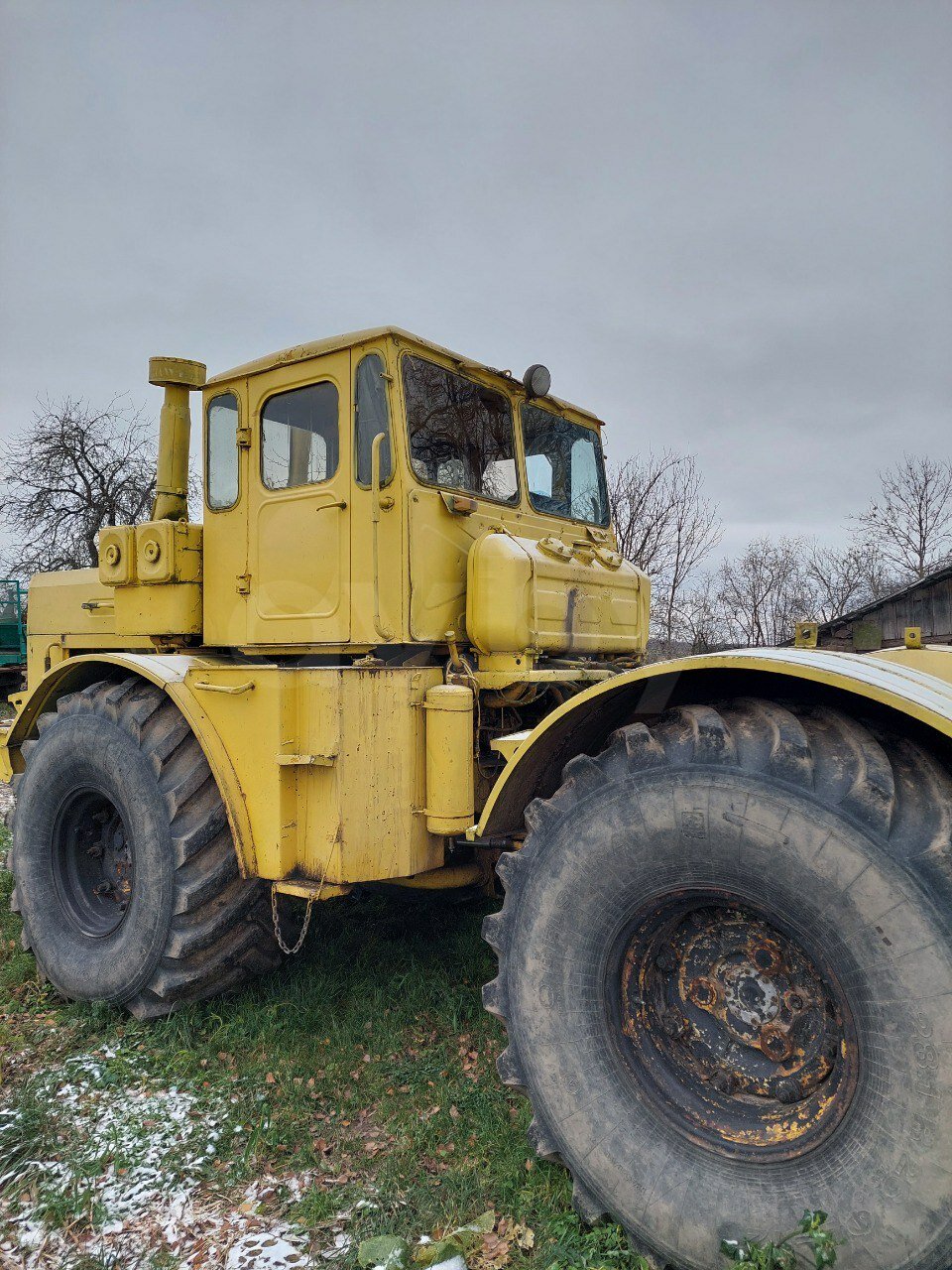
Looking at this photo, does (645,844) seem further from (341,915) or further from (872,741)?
(341,915)

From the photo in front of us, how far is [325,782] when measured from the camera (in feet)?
10.6

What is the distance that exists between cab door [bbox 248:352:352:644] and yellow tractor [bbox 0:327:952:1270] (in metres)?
0.02

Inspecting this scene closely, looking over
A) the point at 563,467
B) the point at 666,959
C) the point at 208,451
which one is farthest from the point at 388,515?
the point at 666,959

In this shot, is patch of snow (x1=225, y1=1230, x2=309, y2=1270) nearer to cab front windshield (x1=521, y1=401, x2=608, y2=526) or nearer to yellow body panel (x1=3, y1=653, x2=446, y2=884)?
yellow body panel (x1=3, y1=653, x2=446, y2=884)

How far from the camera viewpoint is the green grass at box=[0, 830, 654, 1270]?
2.70m

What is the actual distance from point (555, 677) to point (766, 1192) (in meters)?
1.92

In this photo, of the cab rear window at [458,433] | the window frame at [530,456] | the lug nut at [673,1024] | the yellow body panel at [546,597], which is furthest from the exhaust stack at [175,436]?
the lug nut at [673,1024]

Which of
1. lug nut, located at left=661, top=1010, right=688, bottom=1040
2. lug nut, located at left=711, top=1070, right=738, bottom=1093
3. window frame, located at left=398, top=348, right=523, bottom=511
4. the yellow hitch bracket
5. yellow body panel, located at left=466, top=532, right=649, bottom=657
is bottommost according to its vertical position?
lug nut, located at left=711, top=1070, right=738, bottom=1093

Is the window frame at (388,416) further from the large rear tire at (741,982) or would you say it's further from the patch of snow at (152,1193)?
the patch of snow at (152,1193)

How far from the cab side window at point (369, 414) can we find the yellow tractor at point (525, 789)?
0.04 ft

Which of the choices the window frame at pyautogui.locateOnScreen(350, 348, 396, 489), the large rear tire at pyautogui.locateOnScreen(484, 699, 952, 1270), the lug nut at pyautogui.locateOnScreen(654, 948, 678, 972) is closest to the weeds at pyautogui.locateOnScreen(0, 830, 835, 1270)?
the large rear tire at pyautogui.locateOnScreen(484, 699, 952, 1270)

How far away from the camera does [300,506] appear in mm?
3719

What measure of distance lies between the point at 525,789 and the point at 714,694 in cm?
75

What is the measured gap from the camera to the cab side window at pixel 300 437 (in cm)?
367
